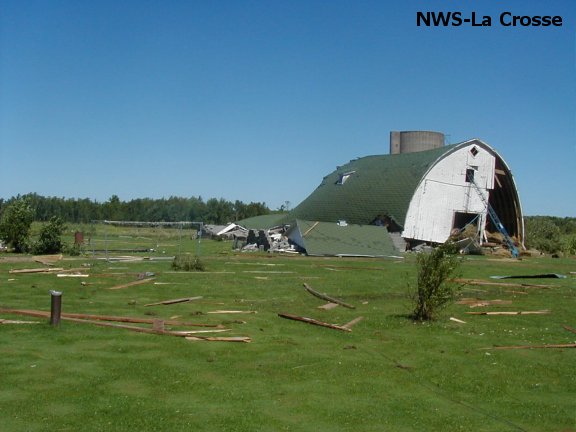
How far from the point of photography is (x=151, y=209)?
120 meters

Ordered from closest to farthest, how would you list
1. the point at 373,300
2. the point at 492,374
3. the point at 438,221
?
the point at 492,374 → the point at 373,300 → the point at 438,221

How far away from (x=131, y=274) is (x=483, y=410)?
60.5 ft

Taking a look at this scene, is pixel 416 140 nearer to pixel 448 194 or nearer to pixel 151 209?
pixel 448 194

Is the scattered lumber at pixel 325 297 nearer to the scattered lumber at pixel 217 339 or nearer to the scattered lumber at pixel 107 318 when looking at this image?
the scattered lumber at pixel 107 318

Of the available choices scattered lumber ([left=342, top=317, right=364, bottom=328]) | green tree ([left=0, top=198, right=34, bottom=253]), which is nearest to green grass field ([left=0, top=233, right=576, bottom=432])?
scattered lumber ([left=342, top=317, right=364, bottom=328])

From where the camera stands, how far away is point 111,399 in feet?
28.0

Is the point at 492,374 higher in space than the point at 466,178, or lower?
lower

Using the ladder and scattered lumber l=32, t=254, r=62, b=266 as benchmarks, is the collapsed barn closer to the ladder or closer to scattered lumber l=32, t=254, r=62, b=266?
the ladder

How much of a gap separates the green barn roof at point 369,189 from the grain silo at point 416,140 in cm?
762

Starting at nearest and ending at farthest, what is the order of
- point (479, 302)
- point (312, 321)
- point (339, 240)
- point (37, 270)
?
point (312, 321) → point (479, 302) → point (37, 270) → point (339, 240)

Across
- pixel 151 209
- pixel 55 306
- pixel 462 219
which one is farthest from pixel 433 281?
pixel 151 209

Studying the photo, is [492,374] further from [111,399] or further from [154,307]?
[154,307]

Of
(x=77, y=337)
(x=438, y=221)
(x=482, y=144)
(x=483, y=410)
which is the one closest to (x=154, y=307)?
(x=77, y=337)

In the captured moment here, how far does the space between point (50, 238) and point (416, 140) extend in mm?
46490
